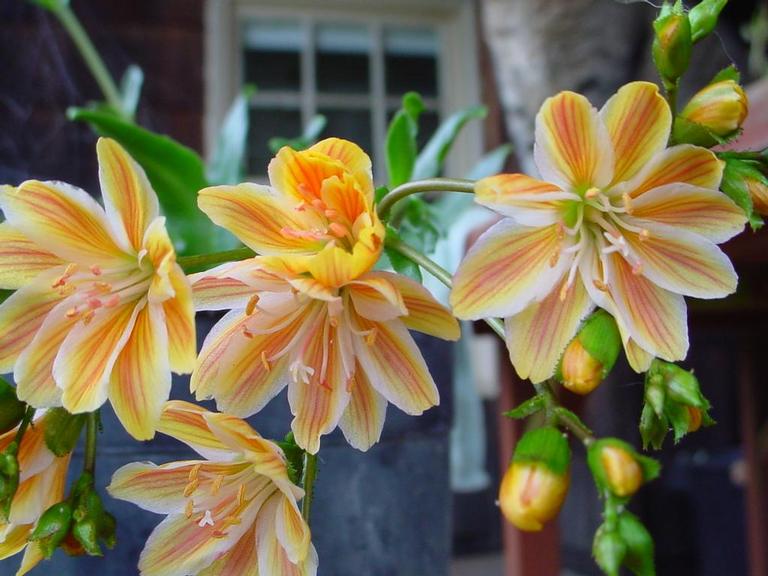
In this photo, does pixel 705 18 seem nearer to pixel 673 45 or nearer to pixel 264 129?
pixel 673 45

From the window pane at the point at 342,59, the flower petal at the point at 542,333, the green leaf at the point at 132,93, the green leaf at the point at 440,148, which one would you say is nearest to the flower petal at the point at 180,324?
the flower petal at the point at 542,333

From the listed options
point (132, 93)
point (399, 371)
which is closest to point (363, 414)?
point (399, 371)

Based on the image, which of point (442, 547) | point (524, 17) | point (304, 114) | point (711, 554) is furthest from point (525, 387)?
point (304, 114)

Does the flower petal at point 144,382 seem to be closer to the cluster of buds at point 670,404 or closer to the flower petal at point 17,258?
the flower petal at point 17,258

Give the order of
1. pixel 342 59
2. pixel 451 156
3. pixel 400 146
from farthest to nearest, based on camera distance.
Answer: pixel 342 59, pixel 451 156, pixel 400 146

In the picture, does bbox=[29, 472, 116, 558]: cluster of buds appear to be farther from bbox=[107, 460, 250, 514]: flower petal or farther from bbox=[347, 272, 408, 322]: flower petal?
bbox=[347, 272, 408, 322]: flower petal

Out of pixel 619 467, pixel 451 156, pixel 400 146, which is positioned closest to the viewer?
pixel 619 467
